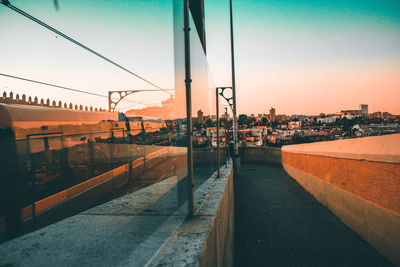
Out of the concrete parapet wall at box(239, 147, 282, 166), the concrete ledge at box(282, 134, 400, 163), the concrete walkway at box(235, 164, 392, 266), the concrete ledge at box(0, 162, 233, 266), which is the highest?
the concrete ledge at box(282, 134, 400, 163)

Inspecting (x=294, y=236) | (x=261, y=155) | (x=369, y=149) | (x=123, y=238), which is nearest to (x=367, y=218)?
(x=369, y=149)

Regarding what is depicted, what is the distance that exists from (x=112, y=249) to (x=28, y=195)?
2.67 metres

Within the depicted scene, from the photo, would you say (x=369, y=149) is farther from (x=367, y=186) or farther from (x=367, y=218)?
(x=367, y=218)

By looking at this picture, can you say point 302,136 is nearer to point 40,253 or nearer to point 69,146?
point 69,146

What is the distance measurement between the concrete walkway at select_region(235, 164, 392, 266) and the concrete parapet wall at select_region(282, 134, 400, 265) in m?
0.31

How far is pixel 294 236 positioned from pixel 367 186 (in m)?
1.93

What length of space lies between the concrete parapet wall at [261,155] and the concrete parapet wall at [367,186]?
918cm

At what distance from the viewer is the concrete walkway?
4.30 m

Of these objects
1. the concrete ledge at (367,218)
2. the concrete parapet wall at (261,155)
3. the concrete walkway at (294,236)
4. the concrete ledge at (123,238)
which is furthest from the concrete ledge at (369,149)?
the concrete parapet wall at (261,155)

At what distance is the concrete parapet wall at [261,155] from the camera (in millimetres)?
16250

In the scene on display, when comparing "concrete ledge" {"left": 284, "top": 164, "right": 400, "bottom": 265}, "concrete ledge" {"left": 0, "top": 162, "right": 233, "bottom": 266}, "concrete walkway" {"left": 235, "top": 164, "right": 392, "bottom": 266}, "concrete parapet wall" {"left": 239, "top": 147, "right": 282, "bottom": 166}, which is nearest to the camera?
"concrete ledge" {"left": 0, "top": 162, "right": 233, "bottom": 266}

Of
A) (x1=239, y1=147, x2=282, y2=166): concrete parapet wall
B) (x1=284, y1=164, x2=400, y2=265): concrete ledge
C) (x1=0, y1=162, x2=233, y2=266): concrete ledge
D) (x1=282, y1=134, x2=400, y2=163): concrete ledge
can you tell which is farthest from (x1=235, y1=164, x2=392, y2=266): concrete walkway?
(x1=239, y1=147, x2=282, y2=166): concrete parapet wall

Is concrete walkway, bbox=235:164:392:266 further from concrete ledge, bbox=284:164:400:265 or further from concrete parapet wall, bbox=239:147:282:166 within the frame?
concrete parapet wall, bbox=239:147:282:166

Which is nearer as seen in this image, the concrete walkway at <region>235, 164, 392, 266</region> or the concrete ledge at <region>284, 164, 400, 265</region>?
the concrete ledge at <region>284, 164, 400, 265</region>
